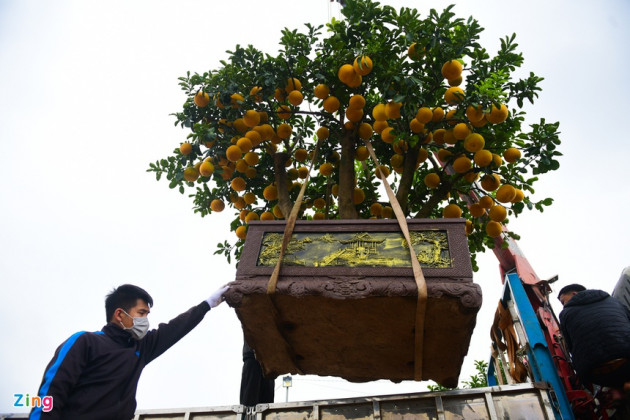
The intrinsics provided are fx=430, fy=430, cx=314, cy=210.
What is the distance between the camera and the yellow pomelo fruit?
10.0ft

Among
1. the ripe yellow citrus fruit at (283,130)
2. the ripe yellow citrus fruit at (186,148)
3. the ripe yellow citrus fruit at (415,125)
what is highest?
the ripe yellow citrus fruit at (283,130)

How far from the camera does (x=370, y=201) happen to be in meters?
4.28

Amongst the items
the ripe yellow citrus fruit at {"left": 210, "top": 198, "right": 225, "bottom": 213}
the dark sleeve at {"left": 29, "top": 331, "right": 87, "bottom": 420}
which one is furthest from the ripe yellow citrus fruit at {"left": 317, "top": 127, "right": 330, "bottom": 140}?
the dark sleeve at {"left": 29, "top": 331, "right": 87, "bottom": 420}

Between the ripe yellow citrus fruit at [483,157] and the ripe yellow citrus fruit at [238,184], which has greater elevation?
the ripe yellow citrus fruit at [238,184]

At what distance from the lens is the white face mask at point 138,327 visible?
290cm

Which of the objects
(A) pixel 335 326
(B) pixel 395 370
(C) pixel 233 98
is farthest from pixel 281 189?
(B) pixel 395 370

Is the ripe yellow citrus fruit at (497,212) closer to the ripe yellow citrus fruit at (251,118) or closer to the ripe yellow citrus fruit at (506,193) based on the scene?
the ripe yellow citrus fruit at (506,193)

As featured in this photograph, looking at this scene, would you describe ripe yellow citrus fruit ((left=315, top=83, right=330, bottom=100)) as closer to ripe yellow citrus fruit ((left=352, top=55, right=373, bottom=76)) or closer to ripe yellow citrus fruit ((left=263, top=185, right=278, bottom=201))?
ripe yellow citrus fruit ((left=352, top=55, right=373, bottom=76))

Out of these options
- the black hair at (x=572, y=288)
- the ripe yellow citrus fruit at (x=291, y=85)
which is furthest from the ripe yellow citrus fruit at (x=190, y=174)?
the black hair at (x=572, y=288)

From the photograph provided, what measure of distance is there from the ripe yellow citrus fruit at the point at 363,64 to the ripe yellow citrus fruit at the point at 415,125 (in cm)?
49

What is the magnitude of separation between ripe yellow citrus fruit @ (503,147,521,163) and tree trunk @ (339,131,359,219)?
1218 mm

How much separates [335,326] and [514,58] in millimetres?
2473

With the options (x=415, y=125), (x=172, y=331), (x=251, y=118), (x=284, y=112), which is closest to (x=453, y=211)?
(x=415, y=125)

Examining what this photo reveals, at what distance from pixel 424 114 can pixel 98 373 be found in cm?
272
